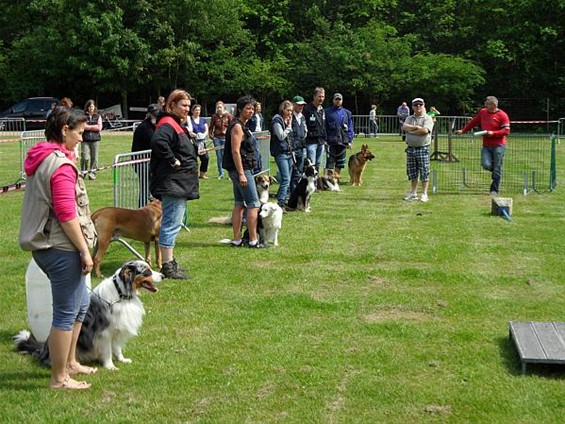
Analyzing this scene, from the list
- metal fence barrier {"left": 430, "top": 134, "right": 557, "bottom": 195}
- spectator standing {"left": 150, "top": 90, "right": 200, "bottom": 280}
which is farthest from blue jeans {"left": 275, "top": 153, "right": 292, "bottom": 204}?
spectator standing {"left": 150, "top": 90, "right": 200, "bottom": 280}

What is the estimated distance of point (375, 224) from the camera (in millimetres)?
11836

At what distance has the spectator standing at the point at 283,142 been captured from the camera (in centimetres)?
1234

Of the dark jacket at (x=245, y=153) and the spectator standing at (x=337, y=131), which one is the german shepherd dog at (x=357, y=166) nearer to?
the spectator standing at (x=337, y=131)

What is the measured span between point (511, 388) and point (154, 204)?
4.69 metres

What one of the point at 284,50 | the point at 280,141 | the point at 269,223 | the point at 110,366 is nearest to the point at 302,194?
the point at 280,141

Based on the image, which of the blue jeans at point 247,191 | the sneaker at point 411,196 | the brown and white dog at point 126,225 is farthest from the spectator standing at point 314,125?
the brown and white dog at point 126,225

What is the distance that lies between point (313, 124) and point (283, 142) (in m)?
2.12

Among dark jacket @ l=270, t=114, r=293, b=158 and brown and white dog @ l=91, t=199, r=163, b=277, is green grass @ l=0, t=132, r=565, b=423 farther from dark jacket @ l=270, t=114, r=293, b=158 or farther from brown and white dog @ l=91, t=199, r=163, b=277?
dark jacket @ l=270, t=114, r=293, b=158

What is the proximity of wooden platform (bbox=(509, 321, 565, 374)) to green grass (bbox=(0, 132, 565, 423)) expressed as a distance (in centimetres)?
15

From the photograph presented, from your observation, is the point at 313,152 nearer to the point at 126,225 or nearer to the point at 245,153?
the point at 245,153

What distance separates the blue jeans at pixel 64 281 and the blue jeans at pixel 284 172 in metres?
7.86

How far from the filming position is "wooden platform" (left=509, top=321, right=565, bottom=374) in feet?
17.1

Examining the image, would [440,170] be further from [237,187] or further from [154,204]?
[154,204]

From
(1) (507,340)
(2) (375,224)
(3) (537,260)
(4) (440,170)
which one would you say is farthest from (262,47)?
(1) (507,340)
